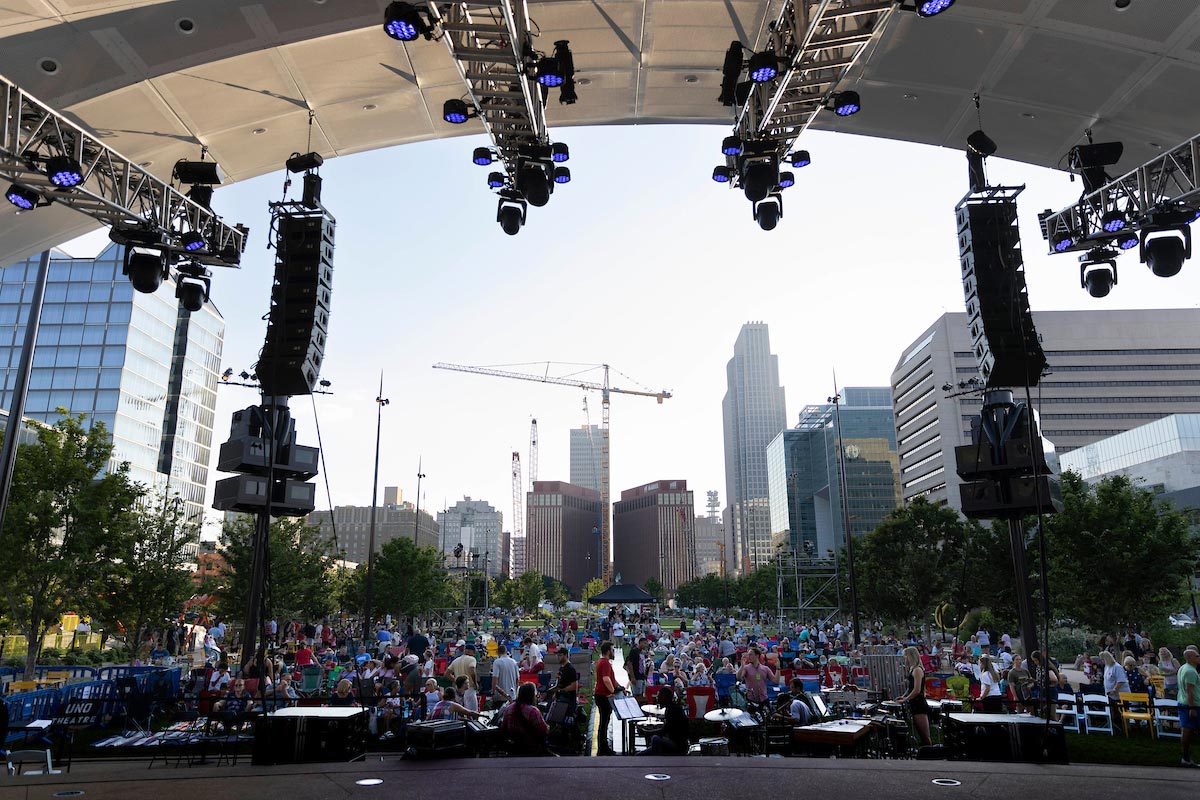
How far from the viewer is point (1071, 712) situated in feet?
41.6

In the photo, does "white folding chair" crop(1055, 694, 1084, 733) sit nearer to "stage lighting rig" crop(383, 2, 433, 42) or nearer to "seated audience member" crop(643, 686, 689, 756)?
"seated audience member" crop(643, 686, 689, 756)

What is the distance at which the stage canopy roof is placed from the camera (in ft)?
34.9

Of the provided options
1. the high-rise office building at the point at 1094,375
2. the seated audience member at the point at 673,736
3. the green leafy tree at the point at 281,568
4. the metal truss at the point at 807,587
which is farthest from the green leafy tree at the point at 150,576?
the high-rise office building at the point at 1094,375

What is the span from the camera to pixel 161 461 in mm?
91938

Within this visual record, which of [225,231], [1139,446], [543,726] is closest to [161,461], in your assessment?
[225,231]

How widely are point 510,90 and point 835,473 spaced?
144927mm

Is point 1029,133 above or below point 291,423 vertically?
above

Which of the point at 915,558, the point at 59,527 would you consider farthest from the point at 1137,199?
the point at 915,558

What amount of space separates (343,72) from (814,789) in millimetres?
12194

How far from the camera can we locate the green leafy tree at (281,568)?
31531 millimetres

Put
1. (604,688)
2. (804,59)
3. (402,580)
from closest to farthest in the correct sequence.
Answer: (804,59) < (604,688) < (402,580)

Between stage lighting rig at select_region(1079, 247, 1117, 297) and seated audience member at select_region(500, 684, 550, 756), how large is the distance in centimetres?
1170

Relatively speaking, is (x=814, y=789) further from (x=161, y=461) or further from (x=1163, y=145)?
(x=161, y=461)

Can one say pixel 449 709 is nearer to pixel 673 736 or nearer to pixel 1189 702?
pixel 673 736
